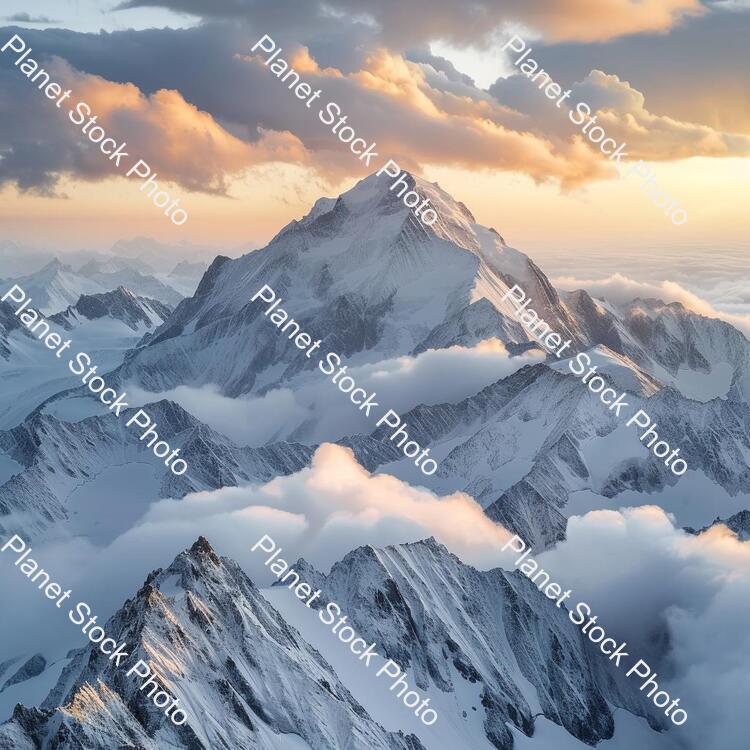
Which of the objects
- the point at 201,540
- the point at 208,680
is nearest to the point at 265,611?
the point at 201,540

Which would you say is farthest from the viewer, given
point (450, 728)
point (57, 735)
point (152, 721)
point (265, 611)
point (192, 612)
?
point (450, 728)

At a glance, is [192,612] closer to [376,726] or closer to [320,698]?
[320,698]

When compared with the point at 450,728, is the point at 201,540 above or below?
above

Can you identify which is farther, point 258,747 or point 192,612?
point 192,612

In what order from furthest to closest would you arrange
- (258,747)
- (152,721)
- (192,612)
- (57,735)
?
(192,612)
(258,747)
(152,721)
(57,735)

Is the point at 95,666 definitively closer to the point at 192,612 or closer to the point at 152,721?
the point at 192,612

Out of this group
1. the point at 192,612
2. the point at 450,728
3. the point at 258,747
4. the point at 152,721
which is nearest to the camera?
the point at 152,721

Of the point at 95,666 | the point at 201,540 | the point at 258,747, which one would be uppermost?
the point at 201,540

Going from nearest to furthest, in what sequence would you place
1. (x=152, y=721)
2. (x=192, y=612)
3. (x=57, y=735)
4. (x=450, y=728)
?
(x=57, y=735)
(x=152, y=721)
(x=192, y=612)
(x=450, y=728)

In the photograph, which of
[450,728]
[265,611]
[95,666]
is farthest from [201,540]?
[450,728]

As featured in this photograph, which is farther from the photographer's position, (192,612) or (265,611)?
(265,611)
